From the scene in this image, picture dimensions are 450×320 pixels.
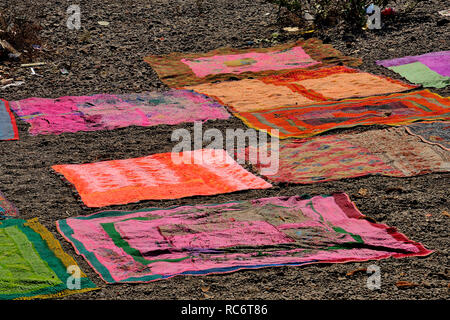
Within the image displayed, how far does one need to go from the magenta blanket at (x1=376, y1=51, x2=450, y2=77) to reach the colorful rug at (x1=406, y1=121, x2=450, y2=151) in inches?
69.6

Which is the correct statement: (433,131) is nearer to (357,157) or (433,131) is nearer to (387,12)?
(357,157)

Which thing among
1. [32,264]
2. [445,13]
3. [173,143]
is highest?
[445,13]

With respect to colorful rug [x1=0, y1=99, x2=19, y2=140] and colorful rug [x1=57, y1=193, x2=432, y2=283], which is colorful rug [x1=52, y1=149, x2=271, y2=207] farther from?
colorful rug [x1=0, y1=99, x2=19, y2=140]

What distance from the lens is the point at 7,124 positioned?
669 centimetres

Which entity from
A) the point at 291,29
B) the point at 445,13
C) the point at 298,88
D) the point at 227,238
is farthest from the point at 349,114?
the point at 445,13

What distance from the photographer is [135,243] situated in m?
4.46

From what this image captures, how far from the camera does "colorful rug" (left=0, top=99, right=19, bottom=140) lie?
21.1 feet

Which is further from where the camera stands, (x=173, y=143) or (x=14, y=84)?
(x=14, y=84)

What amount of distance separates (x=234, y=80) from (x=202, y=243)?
404 cm

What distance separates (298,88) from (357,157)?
7.01 feet

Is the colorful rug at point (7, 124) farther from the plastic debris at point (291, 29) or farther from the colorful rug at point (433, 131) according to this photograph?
the plastic debris at point (291, 29)

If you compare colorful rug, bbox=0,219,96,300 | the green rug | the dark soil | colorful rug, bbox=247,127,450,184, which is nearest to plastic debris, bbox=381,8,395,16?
the dark soil
